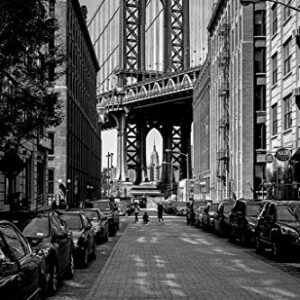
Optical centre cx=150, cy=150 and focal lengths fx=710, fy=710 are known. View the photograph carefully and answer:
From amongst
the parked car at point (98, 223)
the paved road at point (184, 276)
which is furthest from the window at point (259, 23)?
the paved road at point (184, 276)

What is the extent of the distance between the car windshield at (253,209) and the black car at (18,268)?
1643 centimetres

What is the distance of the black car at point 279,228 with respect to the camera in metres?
17.8

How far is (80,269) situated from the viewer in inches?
660

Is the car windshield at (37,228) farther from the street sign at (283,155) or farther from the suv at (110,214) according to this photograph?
the street sign at (283,155)

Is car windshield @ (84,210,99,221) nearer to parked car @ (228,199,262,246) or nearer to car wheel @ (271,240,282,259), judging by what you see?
parked car @ (228,199,262,246)

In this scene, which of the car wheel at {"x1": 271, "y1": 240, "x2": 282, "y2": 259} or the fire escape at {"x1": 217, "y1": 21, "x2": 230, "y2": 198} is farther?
the fire escape at {"x1": 217, "y1": 21, "x2": 230, "y2": 198}

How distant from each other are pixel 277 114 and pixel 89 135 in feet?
194

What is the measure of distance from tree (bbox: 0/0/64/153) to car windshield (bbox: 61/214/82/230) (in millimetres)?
2369

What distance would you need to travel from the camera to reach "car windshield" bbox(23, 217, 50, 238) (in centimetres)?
1297

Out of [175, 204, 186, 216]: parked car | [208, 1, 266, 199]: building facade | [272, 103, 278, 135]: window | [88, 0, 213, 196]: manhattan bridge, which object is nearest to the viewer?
[272, 103, 278, 135]: window

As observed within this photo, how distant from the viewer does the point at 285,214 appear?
64.3 feet

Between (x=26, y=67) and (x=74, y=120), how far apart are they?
58769 millimetres

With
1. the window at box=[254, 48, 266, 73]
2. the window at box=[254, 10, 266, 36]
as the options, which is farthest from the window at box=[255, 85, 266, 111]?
the window at box=[254, 10, 266, 36]

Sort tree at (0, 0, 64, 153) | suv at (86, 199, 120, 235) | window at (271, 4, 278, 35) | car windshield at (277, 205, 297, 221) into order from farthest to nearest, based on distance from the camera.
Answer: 1. window at (271, 4, 278, 35)
2. suv at (86, 199, 120, 235)
3. car windshield at (277, 205, 297, 221)
4. tree at (0, 0, 64, 153)
